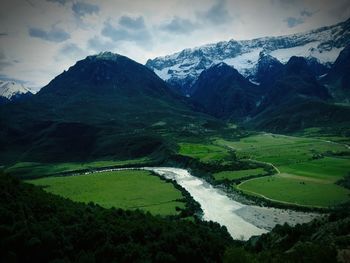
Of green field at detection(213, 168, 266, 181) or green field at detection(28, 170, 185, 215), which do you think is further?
green field at detection(213, 168, 266, 181)

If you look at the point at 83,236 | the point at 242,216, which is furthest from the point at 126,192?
the point at 83,236

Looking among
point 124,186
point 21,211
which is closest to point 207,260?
point 21,211

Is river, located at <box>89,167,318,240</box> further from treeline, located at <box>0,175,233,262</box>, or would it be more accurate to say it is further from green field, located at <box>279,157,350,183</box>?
green field, located at <box>279,157,350,183</box>

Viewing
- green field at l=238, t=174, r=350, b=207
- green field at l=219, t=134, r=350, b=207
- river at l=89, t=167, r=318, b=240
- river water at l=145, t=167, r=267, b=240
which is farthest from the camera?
green field at l=219, t=134, r=350, b=207

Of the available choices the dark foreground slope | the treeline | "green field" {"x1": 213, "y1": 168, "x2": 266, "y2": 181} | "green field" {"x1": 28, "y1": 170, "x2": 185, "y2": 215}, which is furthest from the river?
"green field" {"x1": 213, "y1": 168, "x2": 266, "y2": 181}

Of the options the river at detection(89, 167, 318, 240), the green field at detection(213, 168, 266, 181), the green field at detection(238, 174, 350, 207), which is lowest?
the river at detection(89, 167, 318, 240)

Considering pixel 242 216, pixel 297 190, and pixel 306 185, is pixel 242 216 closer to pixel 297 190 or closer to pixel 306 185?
pixel 297 190

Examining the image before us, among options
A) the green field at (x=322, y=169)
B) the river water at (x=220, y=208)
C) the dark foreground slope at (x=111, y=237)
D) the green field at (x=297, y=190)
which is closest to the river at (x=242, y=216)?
the river water at (x=220, y=208)

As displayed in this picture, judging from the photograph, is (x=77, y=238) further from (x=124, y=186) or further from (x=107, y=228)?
(x=124, y=186)
